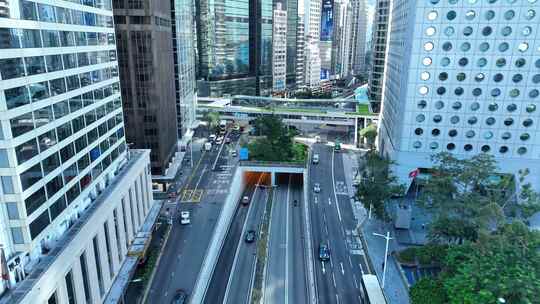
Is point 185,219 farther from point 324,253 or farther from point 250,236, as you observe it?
point 324,253

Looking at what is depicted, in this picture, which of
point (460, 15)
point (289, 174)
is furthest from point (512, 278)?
point (289, 174)

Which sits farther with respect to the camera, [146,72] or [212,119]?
[212,119]

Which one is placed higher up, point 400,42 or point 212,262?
point 400,42

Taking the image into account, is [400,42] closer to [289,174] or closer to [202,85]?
[289,174]

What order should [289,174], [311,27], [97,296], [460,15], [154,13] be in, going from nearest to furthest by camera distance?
[97,296] < [460,15] < [154,13] < [289,174] < [311,27]

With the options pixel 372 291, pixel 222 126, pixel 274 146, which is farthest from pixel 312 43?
pixel 372 291

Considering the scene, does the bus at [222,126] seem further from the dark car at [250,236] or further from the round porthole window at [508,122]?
the round porthole window at [508,122]

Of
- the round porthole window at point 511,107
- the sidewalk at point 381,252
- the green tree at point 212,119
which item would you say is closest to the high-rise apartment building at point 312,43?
the green tree at point 212,119
